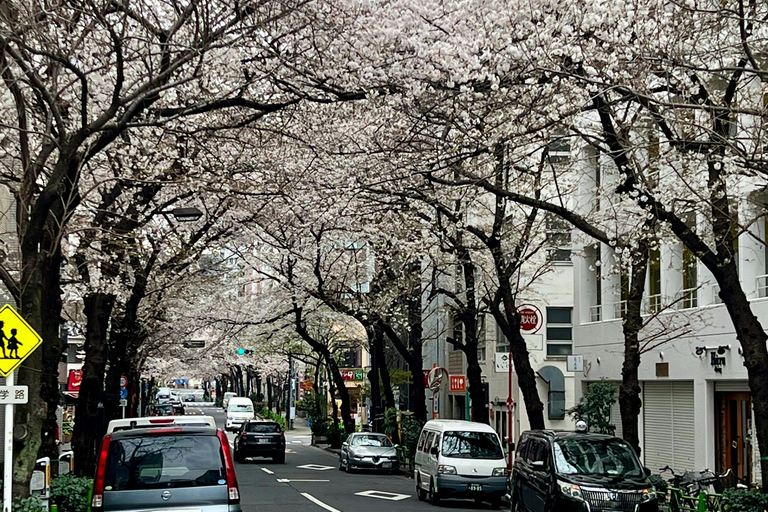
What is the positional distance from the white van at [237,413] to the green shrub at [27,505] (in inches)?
2145

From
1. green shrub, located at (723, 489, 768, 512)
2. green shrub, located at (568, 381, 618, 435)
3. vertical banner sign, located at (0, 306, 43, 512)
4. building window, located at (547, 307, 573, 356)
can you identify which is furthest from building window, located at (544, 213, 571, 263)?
vertical banner sign, located at (0, 306, 43, 512)

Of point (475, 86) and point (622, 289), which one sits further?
point (622, 289)

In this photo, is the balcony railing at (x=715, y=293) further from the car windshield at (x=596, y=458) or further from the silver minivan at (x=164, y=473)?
the silver minivan at (x=164, y=473)

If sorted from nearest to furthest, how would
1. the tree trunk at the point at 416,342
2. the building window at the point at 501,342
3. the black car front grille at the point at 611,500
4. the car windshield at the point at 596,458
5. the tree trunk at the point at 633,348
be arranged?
1. the black car front grille at the point at 611,500
2. the car windshield at the point at 596,458
3. the tree trunk at the point at 633,348
4. the tree trunk at the point at 416,342
5. the building window at the point at 501,342

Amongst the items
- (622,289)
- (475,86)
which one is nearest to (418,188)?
(475,86)

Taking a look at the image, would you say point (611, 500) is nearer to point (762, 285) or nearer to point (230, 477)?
point (230, 477)

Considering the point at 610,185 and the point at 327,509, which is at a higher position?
the point at 610,185

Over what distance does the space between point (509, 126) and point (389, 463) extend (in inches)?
859

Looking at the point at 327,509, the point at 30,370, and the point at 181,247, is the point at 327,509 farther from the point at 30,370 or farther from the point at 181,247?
the point at 30,370

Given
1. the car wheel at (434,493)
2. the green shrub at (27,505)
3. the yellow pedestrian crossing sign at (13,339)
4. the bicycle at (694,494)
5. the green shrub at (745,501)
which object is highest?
the yellow pedestrian crossing sign at (13,339)

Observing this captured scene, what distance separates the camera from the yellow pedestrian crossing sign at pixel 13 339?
12.6 meters

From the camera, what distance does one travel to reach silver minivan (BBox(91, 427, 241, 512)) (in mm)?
11086

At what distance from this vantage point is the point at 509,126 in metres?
15.2

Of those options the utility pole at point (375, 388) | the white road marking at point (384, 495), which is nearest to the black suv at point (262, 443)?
the utility pole at point (375, 388)
